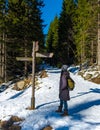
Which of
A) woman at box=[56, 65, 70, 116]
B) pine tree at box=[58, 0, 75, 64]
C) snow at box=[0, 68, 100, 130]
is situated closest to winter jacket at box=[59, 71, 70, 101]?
woman at box=[56, 65, 70, 116]

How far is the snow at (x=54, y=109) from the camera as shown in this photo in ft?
46.2

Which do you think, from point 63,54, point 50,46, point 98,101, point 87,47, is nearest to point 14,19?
point 87,47

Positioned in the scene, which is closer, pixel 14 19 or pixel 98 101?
pixel 98 101

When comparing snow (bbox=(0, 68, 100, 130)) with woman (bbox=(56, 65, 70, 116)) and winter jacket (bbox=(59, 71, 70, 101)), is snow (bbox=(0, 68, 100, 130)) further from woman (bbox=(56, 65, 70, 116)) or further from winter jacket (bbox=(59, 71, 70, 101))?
winter jacket (bbox=(59, 71, 70, 101))

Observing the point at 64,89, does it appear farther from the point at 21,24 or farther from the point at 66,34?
the point at 66,34

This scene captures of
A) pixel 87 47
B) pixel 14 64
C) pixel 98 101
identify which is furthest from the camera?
pixel 87 47

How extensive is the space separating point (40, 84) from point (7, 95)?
2.77 metres

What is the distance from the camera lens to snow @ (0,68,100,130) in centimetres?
1407

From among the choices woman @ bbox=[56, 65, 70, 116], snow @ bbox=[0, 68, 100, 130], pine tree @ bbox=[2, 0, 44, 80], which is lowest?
snow @ bbox=[0, 68, 100, 130]

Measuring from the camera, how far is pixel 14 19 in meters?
34.9

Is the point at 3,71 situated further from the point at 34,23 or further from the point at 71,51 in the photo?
the point at 71,51

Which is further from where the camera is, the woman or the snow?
the woman

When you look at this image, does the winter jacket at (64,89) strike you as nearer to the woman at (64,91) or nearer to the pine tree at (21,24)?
the woman at (64,91)

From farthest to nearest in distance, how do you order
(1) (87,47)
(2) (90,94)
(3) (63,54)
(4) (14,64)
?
(3) (63,54)
(1) (87,47)
(4) (14,64)
(2) (90,94)
